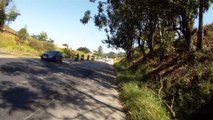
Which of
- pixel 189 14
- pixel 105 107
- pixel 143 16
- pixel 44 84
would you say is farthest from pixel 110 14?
pixel 105 107

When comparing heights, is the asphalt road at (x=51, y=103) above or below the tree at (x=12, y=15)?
below

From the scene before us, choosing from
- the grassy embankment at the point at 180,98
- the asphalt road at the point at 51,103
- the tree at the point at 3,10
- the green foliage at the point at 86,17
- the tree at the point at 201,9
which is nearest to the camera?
the asphalt road at the point at 51,103

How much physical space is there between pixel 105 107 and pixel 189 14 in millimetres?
10547

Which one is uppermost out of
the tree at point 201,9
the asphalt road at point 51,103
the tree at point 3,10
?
the tree at point 3,10

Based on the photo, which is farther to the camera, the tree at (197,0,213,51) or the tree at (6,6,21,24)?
the tree at (6,6,21,24)

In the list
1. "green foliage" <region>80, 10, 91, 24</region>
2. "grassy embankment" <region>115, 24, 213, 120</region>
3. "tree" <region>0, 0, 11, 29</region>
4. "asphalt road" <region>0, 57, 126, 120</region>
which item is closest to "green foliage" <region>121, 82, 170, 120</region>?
"grassy embankment" <region>115, 24, 213, 120</region>

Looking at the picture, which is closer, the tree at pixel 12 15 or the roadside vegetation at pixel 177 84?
the roadside vegetation at pixel 177 84

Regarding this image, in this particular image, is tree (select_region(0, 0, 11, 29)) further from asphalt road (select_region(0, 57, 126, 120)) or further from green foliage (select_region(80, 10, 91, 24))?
asphalt road (select_region(0, 57, 126, 120))

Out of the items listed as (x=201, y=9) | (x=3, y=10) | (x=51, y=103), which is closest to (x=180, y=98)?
(x=51, y=103)

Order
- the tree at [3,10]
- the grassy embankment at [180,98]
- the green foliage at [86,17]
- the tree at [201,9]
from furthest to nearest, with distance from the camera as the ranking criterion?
the tree at [3,10] → the green foliage at [86,17] → the tree at [201,9] → the grassy embankment at [180,98]

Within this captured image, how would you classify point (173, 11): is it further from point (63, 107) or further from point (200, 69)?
point (63, 107)

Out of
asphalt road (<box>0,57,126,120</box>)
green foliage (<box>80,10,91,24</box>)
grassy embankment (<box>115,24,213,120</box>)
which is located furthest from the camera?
green foliage (<box>80,10,91,24</box>)

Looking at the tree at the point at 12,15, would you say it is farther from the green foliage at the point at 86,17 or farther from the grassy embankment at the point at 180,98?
the grassy embankment at the point at 180,98

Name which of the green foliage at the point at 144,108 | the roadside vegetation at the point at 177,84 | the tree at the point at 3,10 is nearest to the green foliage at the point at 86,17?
the roadside vegetation at the point at 177,84
